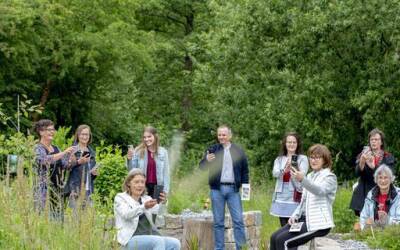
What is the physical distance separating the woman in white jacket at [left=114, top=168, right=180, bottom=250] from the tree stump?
9.51 ft

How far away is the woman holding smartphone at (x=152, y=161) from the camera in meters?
10.5

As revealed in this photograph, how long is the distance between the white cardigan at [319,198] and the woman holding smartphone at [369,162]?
6.83 ft

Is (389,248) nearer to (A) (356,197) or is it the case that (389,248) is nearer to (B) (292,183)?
(B) (292,183)

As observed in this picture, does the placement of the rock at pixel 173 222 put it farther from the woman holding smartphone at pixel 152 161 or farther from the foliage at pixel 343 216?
the foliage at pixel 343 216

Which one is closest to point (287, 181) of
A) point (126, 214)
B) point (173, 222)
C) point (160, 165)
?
point (160, 165)

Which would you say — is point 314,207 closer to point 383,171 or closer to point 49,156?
point 383,171

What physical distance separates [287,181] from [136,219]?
240 cm

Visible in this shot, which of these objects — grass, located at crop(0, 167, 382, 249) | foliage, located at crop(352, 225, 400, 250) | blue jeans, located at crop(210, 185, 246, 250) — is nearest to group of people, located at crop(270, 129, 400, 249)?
foliage, located at crop(352, 225, 400, 250)

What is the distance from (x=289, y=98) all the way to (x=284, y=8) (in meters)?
1.93

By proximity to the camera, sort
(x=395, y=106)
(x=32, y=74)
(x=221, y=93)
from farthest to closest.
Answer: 1. (x=32, y=74)
2. (x=221, y=93)
3. (x=395, y=106)

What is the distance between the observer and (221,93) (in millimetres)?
21969

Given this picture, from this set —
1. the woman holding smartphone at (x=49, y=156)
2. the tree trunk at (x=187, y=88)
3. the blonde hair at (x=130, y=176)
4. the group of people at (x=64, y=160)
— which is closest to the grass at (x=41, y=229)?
the blonde hair at (x=130, y=176)

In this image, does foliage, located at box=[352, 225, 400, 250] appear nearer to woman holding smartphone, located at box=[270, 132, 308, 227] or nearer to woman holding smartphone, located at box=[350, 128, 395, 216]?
woman holding smartphone, located at box=[270, 132, 308, 227]

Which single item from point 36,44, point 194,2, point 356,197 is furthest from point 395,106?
point 194,2
